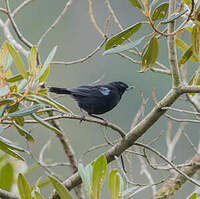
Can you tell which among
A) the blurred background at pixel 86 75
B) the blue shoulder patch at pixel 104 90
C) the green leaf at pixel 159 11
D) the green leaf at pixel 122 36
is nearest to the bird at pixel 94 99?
the blue shoulder patch at pixel 104 90

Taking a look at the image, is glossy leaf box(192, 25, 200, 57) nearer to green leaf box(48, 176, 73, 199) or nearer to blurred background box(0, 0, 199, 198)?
green leaf box(48, 176, 73, 199)

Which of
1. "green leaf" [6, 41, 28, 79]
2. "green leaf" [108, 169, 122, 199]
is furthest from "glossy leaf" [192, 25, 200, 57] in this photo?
"green leaf" [6, 41, 28, 79]

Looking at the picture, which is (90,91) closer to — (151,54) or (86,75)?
(151,54)

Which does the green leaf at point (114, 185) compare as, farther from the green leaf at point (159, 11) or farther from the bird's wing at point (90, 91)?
the bird's wing at point (90, 91)

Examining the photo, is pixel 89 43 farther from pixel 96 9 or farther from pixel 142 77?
pixel 142 77

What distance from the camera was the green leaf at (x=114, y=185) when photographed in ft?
6.52

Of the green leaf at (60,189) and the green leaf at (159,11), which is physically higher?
the green leaf at (159,11)

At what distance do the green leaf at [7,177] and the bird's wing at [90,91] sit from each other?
1477 mm

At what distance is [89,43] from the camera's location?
1408cm

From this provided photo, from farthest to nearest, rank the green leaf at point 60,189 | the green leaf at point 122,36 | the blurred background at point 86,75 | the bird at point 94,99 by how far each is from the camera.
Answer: the blurred background at point 86,75 < the bird at point 94,99 < the green leaf at point 122,36 < the green leaf at point 60,189

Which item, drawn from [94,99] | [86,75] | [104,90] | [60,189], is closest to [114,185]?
[60,189]

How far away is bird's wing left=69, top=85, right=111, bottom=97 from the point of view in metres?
4.70

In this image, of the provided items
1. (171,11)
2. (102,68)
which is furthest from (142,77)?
(171,11)

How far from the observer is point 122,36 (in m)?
2.20
